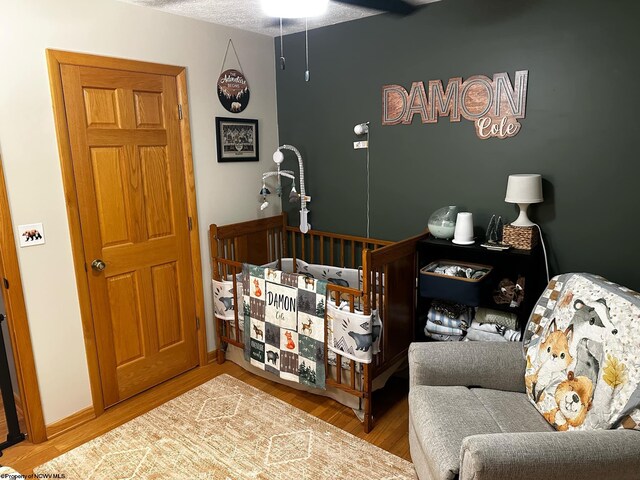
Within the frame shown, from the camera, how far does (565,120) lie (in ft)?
7.61

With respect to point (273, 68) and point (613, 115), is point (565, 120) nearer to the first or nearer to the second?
point (613, 115)

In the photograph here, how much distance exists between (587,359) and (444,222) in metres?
1.17

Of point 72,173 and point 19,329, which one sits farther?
point 72,173

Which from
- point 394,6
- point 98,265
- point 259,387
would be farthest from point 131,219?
point 394,6

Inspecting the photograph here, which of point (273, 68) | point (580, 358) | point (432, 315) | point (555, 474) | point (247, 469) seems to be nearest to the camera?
point (555, 474)

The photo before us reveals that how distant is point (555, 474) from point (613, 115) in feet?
5.75

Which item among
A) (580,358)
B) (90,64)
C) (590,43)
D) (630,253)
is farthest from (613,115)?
(90,64)

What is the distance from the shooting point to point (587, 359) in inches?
62.9

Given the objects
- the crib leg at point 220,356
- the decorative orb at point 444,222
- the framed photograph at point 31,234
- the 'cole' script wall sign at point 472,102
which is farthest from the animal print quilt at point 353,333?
the framed photograph at point 31,234

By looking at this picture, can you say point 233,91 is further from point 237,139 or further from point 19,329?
point 19,329

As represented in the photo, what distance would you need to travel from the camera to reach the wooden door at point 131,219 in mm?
2430

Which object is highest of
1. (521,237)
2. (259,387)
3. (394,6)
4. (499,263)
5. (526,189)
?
(394,6)

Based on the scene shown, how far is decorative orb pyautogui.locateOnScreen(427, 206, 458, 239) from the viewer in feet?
8.54

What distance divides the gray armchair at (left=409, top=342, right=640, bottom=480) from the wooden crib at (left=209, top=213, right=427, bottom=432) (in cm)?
46
